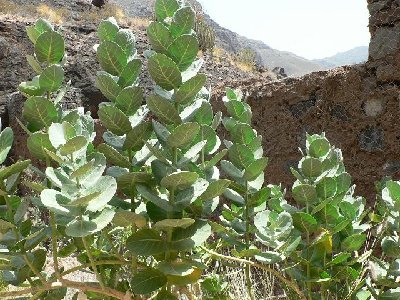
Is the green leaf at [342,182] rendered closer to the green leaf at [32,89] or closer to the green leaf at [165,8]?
the green leaf at [165,8]

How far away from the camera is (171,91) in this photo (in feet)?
3.71

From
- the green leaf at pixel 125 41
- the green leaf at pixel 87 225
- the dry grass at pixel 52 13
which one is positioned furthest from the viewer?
the dry grass at pixel 52 13

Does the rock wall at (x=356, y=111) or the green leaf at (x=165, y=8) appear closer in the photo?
the green leaf at (x=165, y=8)

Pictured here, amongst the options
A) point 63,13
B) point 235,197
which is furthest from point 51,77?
point 63,13

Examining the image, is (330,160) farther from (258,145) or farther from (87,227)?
(87,227)

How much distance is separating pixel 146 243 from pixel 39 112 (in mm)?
300

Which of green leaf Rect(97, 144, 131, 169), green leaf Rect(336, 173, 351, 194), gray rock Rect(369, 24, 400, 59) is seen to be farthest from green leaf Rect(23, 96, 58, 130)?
gray rock Rect(369, 24, 400, 59)

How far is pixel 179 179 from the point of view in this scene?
97 centimetres

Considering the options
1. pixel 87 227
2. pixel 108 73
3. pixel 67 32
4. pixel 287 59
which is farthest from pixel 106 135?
→ pixel 287 59

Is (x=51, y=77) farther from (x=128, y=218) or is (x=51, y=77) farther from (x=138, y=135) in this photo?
(x=128, y=218)

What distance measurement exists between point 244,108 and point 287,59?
236 ft

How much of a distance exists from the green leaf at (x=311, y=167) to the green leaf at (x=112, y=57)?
41cm

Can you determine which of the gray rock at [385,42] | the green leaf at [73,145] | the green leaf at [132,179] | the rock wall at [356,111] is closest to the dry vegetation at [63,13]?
the rock wall at [356,111]

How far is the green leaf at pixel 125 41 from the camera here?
112 centimetres
